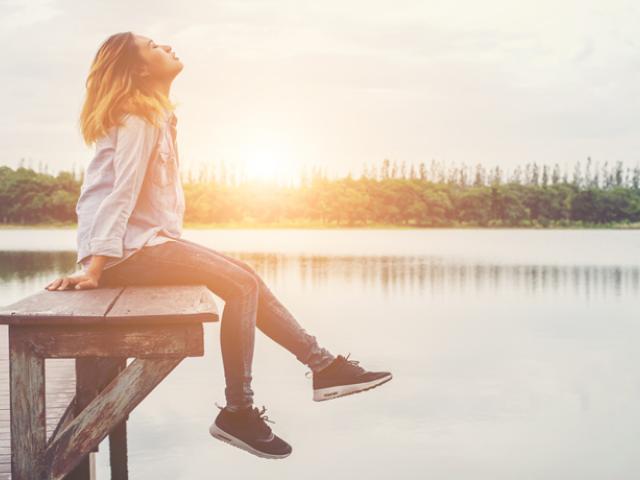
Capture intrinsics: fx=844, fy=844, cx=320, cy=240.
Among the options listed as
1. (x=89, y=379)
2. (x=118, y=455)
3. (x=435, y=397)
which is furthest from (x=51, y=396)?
(x=435, y=397)

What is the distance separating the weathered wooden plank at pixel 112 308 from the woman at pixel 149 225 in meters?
0.13

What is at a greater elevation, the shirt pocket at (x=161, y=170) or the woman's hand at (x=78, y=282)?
the shirt pocket at (x=161, y=170)

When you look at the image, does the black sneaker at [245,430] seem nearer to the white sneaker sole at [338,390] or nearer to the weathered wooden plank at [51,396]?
the white sneaker sole at [338,390]

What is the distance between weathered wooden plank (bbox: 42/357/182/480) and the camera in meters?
3.11

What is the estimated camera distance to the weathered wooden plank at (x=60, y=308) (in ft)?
9.43

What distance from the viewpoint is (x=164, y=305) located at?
3082mm

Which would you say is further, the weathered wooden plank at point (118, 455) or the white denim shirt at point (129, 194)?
the weathered wooden plank at point (118, 455)

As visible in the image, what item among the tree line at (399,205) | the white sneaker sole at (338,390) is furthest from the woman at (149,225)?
the tree line at (399,205)

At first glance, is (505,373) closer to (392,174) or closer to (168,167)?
(168,167)

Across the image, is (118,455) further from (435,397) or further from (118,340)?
(118,340)

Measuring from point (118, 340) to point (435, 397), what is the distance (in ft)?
31.7

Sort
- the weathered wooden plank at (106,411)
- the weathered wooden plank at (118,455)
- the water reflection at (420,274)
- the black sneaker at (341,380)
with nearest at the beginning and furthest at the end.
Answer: the weathered wooden plank at (106,411) < the black sneaker at (341,380) < the weathered wooden plank at (118,455) < the water reflection at (420,274)

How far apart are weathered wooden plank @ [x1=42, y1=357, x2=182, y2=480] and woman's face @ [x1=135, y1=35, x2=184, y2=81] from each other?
3.98 feet

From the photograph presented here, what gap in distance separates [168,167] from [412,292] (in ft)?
69.7
